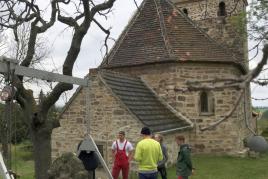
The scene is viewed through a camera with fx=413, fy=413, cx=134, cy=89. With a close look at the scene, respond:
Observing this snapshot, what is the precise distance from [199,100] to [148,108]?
3.68 meters

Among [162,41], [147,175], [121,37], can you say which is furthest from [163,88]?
[147,175]

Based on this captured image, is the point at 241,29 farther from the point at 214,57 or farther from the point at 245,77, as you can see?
the point at 214,57

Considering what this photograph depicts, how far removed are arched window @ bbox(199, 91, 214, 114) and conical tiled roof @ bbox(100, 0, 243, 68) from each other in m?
1.68

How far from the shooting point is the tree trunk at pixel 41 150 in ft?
30.3

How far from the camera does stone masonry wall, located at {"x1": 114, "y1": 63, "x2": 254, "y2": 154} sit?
1789cm

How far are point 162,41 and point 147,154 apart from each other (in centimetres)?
1080

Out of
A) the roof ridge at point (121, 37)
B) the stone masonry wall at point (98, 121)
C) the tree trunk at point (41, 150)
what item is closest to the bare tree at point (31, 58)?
the tree trunk at point (41, 150)

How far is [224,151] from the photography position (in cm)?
1814

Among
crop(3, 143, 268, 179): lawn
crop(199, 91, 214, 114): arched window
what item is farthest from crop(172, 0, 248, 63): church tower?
crop(3, 143, 268, 179): lawn

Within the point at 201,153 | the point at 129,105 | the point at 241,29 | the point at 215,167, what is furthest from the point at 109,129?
the point at 241,29

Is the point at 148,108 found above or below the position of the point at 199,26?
below

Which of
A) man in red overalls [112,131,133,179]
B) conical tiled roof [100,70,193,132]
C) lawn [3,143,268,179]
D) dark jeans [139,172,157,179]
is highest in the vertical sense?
conical tiled roof [100,70,193,132]

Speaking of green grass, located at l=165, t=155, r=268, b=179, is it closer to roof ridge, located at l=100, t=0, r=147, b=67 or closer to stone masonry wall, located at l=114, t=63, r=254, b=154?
stone masonry wall, located at l=114, t=63, r=254, b=154

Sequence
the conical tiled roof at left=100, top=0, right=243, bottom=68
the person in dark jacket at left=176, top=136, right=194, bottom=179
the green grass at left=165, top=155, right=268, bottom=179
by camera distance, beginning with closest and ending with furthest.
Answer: the person in dark jacket at left=176, top=136, right=194, bottom=179 → the green grass at left=165, top=155, right=268, bottom=179 → the conical tiled roof at left=100, top=0, right=243, bottom=68
